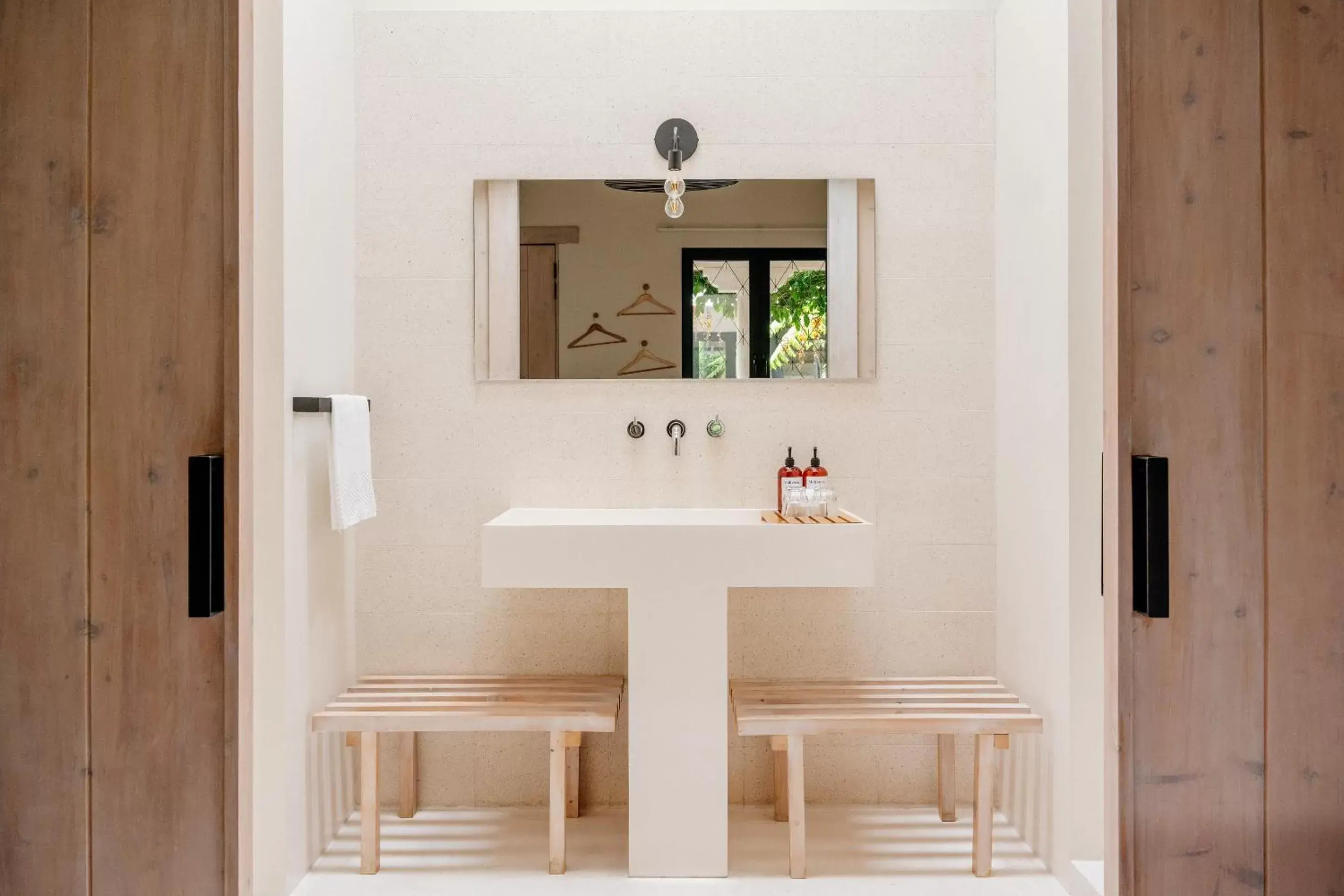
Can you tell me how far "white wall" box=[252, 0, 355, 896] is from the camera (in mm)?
2209

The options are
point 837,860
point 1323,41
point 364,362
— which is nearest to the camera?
point 1323,41

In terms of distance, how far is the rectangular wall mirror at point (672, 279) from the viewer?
283 cm

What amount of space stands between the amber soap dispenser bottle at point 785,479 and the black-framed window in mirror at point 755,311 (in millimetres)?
271

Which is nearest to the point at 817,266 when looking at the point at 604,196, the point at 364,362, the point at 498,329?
the point at 604,196

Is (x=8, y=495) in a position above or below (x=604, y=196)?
below

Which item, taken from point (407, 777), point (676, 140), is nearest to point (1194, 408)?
point (676, 140)

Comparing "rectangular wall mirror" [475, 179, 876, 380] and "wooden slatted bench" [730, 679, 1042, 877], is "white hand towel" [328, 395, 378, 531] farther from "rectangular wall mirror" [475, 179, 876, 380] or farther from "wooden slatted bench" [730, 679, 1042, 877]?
"wooden slatted bench" [730, 679, 1042, 877]

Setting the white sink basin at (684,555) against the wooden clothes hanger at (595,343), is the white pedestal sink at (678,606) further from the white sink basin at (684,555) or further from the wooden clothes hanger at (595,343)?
the wooden clothes hanger at (595,343)

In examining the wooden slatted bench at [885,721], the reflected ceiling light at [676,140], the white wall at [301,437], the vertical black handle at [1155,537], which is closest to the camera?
the vertical black handle at [1155,537]

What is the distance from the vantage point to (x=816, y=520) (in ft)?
8.27

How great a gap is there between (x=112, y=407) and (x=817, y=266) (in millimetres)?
2034

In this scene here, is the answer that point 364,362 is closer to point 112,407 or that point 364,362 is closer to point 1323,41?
point 112,407

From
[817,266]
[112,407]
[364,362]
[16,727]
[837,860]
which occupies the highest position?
[817,266]

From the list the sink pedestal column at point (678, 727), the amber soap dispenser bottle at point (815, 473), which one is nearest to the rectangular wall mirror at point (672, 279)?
the amber soap dispenser bottle at point (815, 473)
